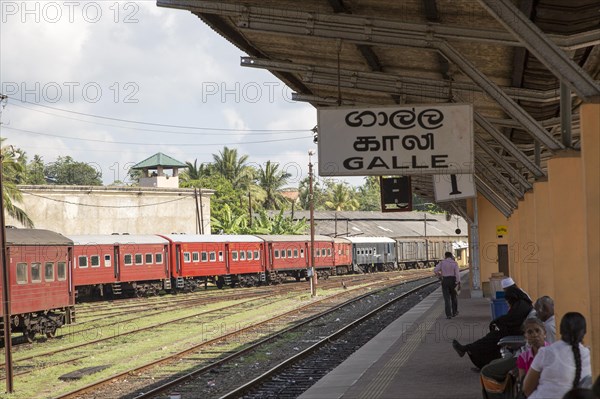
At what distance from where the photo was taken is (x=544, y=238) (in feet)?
45.8

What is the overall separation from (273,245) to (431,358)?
40.2 metres

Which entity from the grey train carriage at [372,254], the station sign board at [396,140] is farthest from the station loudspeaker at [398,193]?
the grey train carriage at [372,254]

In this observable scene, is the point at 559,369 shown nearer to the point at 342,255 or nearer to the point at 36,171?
the point at 342,255

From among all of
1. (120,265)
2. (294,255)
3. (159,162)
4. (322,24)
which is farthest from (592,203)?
(159,162)

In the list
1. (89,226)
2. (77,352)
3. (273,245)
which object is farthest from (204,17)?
(89,226)

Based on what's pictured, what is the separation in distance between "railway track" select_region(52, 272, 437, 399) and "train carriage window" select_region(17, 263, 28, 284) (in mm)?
5441

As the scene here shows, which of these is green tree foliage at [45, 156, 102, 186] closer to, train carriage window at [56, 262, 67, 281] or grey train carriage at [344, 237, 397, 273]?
grey train carriage at [344, 237, 397, 273]

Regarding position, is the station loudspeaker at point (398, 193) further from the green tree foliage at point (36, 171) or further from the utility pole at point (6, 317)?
the green tree foliage at point (36, 171)

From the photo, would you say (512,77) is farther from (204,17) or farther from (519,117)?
(204,17)

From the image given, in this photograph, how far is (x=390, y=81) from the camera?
46.1ft

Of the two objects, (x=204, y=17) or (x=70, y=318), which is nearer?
(x=204, y=17)

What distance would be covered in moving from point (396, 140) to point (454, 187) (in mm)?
10657

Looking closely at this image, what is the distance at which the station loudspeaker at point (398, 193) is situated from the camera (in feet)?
57.1

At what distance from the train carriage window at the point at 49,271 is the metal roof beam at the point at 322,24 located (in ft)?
53.5
